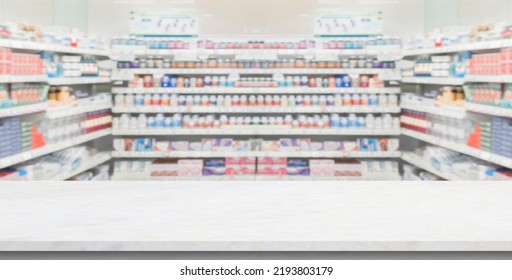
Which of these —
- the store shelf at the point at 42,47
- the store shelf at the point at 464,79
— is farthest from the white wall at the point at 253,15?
the store shelf at the point at 464,79

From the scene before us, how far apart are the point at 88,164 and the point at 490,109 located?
4164mm

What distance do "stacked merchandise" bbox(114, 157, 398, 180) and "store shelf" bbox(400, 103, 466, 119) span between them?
782 millimetres

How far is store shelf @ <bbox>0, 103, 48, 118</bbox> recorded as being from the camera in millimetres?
4505

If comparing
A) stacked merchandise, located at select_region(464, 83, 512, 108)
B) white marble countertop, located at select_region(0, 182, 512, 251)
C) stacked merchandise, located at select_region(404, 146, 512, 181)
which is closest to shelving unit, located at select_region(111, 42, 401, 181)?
stacked merchandise, located at select_region(404, 146, 512, 181)

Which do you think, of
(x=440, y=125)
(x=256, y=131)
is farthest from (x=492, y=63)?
(x=256, y=131)

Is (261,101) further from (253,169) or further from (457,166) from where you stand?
(457,166)

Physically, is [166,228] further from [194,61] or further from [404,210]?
[194,61]

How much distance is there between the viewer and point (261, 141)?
707cm

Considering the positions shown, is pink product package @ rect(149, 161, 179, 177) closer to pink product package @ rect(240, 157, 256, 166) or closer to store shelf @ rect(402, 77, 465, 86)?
pink product package @ rect(240, 157, 256, 166)

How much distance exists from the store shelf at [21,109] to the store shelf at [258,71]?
175 centimetres

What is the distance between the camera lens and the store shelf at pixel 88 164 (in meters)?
5.94

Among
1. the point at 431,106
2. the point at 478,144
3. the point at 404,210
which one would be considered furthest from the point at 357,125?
the point at 404,210

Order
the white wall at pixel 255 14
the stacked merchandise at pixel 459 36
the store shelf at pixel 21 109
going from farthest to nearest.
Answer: the white wall at pixel 255 14, the stacked merchandise at pixel 459 36, the store shelf at pixel 21 109

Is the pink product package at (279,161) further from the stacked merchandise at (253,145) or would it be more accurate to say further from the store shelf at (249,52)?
the store shelf at (249,52)
